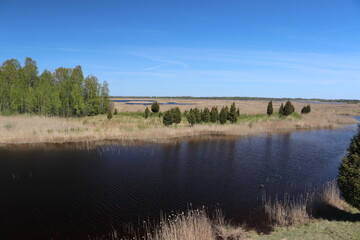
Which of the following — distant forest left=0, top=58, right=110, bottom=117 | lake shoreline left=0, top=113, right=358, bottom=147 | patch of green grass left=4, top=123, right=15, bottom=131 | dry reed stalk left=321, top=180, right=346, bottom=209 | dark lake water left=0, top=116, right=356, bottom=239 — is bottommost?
dark lake water left=0, top=116, right=356, bottom=239

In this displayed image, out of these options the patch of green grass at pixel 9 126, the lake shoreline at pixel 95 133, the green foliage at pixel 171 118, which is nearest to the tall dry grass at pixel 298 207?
the lake shoreline at pixel 95 133

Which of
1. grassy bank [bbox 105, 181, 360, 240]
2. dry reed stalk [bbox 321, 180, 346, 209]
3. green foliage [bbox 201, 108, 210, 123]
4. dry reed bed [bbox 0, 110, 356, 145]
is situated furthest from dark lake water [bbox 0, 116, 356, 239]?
green foliage [bbox 201, 108, 210, 123]

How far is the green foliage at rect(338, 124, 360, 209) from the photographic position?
8.41 m

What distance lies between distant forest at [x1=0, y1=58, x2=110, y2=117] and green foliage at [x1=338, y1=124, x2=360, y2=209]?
40.1 meters

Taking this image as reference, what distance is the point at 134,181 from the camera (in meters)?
14.4

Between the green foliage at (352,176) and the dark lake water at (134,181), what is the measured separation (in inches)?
141

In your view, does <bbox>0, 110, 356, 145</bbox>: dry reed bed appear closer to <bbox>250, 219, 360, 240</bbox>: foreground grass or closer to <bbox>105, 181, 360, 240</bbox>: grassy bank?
<bbox>105, 181, 360, 240</bbox>: grassy bank

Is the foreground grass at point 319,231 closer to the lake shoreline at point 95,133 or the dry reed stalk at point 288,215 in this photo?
the dry reed stalk at point 288,215

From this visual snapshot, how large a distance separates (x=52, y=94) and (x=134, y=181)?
106ft

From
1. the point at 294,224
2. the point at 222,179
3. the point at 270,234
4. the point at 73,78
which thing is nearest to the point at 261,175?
the point at 222,179

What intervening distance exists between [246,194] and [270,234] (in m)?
4.40

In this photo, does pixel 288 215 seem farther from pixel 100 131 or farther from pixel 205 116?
pixel 205 116

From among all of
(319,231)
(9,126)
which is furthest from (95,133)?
(319,231)

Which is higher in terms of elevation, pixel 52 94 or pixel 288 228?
pixel 52 94
